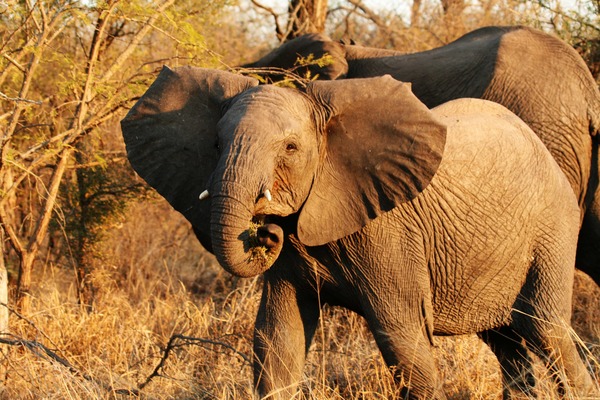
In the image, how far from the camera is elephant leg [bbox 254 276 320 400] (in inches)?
170

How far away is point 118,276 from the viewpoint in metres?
7.86

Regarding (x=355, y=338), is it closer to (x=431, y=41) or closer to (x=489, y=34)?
(x=489, y=34)

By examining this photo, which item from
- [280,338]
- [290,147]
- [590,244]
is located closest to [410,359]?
[280,338]

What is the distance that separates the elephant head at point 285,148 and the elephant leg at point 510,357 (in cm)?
119

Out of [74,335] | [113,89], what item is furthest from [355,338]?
[113,89]

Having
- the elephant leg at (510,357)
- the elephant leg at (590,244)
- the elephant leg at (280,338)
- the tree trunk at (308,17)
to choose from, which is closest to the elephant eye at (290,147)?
the elephant leg at (280,338)

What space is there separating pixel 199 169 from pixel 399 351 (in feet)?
3.69

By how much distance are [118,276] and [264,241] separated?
14.6 ft

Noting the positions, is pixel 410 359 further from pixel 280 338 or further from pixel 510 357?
pixel 510 357

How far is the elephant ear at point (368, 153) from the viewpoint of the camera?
398 centimetres

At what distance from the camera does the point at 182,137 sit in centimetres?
417

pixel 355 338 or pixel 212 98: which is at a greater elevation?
pixel 212 98

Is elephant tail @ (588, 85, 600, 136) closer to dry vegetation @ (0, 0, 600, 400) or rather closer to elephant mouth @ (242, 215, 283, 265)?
dry vegetation @ (0, 0, 600, 400)

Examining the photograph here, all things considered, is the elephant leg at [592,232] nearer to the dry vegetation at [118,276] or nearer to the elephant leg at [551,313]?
the dry vegetation at [118,276]
